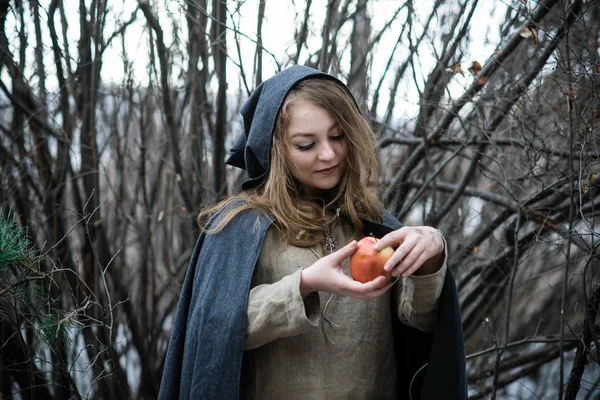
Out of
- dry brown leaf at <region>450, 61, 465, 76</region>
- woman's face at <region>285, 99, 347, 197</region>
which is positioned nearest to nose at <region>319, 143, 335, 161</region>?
woman's face at <region>285, 99, 347, 197</region>

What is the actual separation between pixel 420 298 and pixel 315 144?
58 centimetres

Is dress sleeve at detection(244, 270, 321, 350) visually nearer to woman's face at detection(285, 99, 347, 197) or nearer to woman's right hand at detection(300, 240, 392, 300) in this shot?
woman's right hand at detection(300, 240, 392, 300)

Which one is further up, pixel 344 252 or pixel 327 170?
pixel 327 170

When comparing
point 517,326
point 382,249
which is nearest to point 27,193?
point 382,249

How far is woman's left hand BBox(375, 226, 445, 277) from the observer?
1.73 metres

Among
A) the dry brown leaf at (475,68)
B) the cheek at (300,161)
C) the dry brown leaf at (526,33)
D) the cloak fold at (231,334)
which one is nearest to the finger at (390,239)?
the cloak fold at (231,334)

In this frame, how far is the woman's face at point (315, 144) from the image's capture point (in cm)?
205

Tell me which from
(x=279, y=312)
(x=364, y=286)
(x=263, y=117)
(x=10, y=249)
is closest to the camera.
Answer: (x=364, y=286)

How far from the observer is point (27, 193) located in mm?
4352

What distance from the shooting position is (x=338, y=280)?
1.74m

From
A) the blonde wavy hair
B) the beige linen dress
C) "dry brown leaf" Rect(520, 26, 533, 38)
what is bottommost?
the beige linen dress

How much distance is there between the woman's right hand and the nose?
36 cm

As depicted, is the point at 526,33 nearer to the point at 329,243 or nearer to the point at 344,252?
the point at 329,243

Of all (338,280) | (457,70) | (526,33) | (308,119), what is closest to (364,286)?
(338,280)
